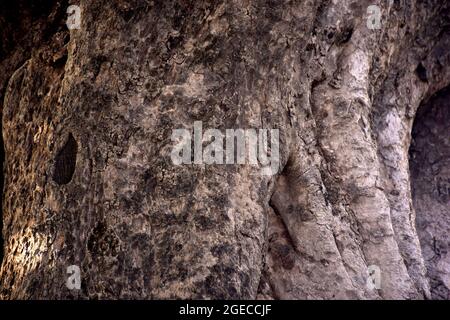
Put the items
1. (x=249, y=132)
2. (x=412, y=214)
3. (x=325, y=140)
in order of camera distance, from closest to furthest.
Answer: (x=249, y=132) < (x=325, y=140) < (x=412, y=214)

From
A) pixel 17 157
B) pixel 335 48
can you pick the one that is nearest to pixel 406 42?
pixel 335 48

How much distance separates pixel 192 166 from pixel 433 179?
6.44 feet

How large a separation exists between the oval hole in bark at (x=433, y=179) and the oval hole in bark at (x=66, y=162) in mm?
2067

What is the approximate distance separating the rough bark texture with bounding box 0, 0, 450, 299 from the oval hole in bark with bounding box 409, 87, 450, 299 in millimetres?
684

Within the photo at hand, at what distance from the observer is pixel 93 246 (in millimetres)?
1680

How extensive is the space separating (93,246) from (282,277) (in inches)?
29.2

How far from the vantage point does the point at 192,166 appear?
1.74 metres

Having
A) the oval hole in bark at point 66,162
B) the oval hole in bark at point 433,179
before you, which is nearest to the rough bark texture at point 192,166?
the oval hole in bark at point 66,162

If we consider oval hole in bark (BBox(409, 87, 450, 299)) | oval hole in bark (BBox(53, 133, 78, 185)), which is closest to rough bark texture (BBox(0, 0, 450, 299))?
oval hole in bark (BBox(53, 133, 78, 185))

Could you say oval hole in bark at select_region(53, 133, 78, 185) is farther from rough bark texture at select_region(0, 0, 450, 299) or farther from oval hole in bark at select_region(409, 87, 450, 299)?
oval hole in bark at select_region(409, 87, 450, 299)

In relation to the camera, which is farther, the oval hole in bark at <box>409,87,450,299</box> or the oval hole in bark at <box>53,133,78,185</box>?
the oval hole in bark at <box>409,87,450,299</box>

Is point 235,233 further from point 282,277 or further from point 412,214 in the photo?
point 412,214

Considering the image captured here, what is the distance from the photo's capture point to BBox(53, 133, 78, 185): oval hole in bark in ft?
5.84

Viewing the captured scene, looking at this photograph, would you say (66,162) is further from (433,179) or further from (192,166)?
(433,179)
